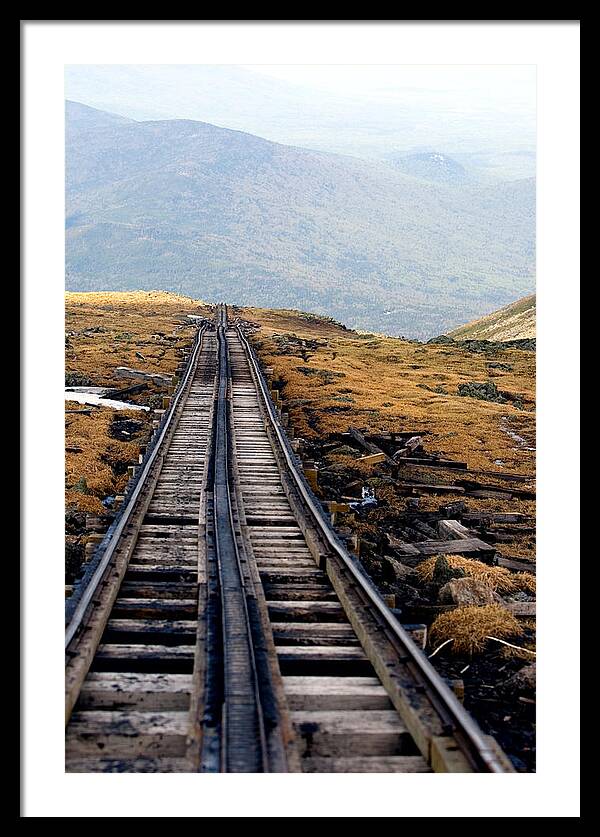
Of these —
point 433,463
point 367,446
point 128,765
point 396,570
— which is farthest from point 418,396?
point 128,765

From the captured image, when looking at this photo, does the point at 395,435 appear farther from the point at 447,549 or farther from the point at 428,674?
the point at 428,674

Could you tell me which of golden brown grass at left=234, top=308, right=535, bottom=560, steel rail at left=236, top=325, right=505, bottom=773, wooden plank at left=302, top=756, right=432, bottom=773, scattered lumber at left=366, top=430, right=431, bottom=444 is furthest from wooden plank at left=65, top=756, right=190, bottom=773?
scattered lumber at left=366, top=430, right=431, bottom=444

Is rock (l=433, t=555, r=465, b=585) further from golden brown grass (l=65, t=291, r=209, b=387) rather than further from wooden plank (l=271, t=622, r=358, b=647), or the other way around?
golden brown grass (l=65, t=291, r=209, b=387)

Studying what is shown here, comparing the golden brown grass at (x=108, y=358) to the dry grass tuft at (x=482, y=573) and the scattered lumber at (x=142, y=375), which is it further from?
the dry grass tuft at (x=482, y=573)

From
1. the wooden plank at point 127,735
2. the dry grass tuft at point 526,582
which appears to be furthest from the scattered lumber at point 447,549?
the wooden plank at point 127,735
